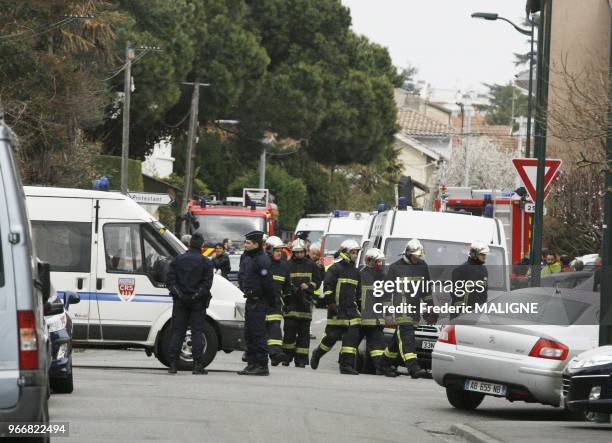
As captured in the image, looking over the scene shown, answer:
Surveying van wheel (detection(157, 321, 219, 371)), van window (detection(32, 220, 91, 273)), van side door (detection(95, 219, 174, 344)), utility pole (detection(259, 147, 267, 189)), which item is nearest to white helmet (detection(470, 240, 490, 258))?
van wheel (detection(157, 321, 219, 371))

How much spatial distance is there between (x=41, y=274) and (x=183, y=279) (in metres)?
8.83

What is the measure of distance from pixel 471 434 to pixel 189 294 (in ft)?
19.5

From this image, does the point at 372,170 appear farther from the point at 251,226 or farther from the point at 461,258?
the point at 461,258

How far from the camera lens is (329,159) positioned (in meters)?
68.4

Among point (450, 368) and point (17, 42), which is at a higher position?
point (17, 42)

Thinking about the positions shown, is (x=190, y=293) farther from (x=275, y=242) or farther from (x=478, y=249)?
(x=478, y=249)

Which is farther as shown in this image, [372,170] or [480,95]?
[480,95]

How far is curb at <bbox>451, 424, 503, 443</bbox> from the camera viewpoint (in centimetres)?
1283

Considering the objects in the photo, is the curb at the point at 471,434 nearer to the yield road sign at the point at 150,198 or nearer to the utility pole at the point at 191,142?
the yield road sign at the point at 150,198

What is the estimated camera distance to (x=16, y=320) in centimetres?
870

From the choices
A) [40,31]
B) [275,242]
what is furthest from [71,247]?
[40,31]

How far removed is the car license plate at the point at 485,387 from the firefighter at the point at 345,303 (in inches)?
222

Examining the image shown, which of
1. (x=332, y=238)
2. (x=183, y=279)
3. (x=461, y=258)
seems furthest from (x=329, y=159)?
(x=183, y=279)

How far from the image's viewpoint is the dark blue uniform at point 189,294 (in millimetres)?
18391
